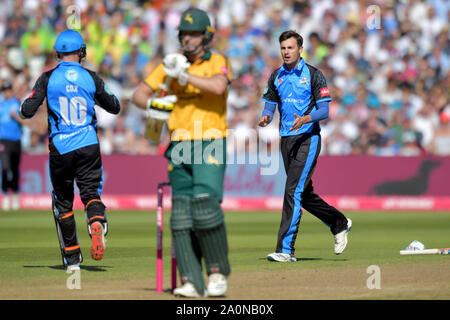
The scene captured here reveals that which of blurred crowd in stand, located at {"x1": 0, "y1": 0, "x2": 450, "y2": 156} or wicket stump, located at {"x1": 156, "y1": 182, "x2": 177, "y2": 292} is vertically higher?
blurred crowd in stand, located at {"x1": 0, "y1": 0, "x2": 450, "y2": 156}

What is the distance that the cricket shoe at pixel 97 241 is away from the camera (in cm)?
823

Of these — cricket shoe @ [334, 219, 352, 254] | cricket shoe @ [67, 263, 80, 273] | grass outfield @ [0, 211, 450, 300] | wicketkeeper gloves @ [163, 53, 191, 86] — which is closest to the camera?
wicketkeeper gloves @ [163, 53, 191, 86]

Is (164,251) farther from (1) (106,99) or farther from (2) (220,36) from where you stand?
(2) (220,36)

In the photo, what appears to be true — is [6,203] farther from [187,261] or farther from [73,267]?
[187,261]

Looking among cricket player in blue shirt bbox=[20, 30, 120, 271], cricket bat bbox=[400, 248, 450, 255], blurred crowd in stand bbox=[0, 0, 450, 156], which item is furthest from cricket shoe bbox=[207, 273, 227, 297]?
blurred crowd in stand bbox=[0, 0, 450, 156]

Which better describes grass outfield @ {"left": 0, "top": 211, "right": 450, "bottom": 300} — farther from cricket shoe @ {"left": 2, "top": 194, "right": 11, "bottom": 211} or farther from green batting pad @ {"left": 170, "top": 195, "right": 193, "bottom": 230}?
cricket shoe @ {"left": 2, "top": 194, "right": 11, "bottom": 211}

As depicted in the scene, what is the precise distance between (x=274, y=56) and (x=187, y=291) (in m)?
15.6

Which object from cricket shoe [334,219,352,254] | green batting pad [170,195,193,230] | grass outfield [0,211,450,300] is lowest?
grass outfield [0,211,450,300]

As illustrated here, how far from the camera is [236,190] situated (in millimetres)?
19656

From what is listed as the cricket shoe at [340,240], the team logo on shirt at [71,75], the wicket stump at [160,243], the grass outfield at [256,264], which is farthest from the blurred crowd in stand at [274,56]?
the wicket stump at [160,243]

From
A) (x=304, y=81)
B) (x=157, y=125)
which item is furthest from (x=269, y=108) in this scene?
(x=157, y=125)

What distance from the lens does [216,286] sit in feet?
23.0

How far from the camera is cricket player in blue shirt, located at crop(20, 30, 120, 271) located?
8703 millimetres
